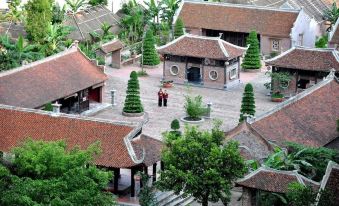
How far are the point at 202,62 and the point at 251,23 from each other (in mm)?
13130

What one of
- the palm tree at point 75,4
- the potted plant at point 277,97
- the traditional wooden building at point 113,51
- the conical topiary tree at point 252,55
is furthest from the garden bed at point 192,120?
the palm tree at point 75,4

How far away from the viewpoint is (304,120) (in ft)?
218

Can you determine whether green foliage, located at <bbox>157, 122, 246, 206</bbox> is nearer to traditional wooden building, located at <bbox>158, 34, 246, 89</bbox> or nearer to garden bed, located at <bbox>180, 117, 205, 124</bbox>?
garden bed, located at <bbox>180, 117, 205, 124</bbox>

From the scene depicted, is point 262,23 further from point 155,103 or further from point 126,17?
point 155,103

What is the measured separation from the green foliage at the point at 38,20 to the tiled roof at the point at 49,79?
1100 cm

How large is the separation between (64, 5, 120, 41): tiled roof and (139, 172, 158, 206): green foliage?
124ft

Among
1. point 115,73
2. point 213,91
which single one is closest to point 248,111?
point 213,91

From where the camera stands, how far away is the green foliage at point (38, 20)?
3509 inches

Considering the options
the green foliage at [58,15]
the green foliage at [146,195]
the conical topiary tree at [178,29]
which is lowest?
the green foliage at [146,195]

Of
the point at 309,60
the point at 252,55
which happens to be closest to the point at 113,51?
the point at 252,55

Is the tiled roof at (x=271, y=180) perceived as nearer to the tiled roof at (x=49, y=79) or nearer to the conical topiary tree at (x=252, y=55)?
the tiled roof at (x=49, y=79)

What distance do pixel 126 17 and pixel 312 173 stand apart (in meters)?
43.3

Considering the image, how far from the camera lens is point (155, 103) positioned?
81438 millimetres

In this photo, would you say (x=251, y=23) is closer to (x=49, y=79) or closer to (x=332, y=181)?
(x=49, y=79)
